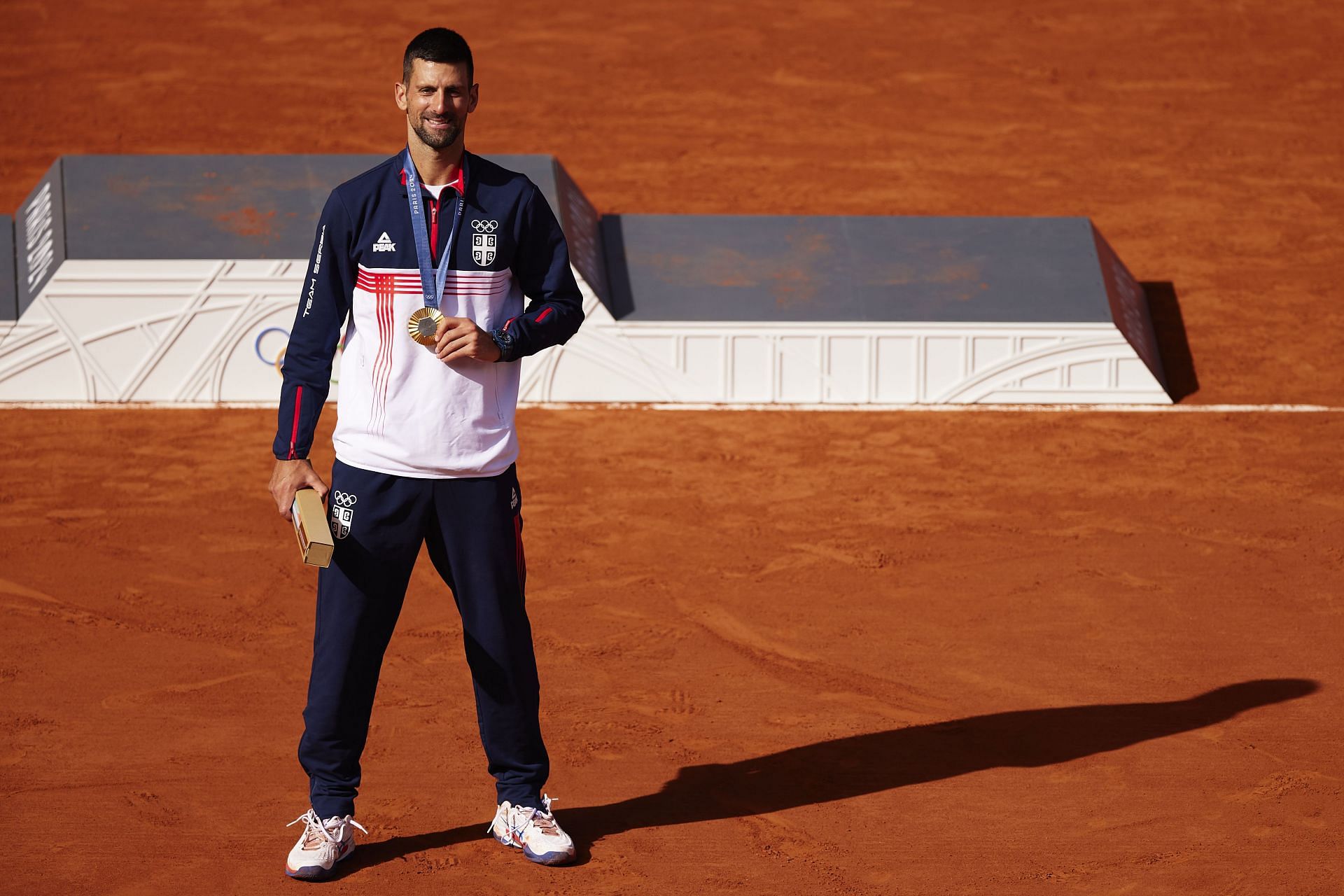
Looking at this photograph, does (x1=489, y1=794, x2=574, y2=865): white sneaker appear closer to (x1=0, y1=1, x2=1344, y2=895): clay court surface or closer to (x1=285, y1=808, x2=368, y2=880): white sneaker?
(x1=0, y1=1, x2=1344, y2=895): clay court surface

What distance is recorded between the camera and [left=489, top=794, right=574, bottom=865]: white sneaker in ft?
13.8

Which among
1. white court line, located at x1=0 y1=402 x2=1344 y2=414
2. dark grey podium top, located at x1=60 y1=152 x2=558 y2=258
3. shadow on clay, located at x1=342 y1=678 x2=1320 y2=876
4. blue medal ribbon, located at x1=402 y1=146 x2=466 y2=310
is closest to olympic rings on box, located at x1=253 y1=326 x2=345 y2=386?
white court line, located at x1=0 y1=402 x2=1344 y2=414

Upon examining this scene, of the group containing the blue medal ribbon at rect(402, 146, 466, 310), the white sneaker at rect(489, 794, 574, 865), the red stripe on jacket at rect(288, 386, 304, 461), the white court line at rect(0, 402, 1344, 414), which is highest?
the blue medal ribbon at rect(402, 146, 466, 310)

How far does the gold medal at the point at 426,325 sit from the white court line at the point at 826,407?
6.38 m

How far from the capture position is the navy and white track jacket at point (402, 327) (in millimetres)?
3982

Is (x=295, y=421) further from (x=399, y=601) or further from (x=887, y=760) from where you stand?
(x=887, y=760)

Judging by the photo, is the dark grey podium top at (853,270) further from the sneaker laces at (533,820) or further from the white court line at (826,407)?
the sneaker laces at (533,820)

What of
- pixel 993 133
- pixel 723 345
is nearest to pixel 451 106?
pixel 723 345

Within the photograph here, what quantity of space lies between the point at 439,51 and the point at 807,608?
3775 mm

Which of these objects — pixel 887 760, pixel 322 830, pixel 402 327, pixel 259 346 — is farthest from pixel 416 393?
pixel 259 346

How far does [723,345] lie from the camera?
10758 millimetres

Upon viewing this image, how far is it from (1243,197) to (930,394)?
575cm

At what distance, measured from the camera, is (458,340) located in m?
3.88

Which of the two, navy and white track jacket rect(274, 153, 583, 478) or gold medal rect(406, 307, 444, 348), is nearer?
gold medal rect(406, 307, 444, 348)
